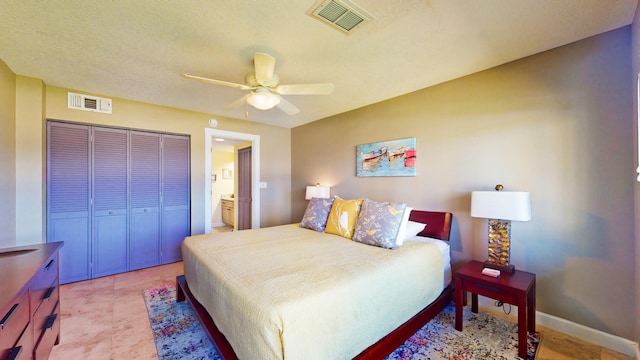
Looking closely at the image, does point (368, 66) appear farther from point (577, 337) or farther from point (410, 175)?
point (577, 337)

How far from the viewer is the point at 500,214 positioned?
6.64 ft

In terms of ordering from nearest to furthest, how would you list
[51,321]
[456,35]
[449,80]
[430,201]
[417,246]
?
1. [51,321]
2. [456,35]
3. [417,246]
4. [449,80]
5. [430,201]

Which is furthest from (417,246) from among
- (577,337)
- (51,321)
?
(51,321)

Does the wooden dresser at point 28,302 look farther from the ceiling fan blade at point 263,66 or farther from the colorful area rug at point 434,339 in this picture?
the ceiling fan blade at point 263,66

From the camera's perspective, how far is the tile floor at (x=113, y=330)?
1.81 meters

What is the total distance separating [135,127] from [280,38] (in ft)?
8.99

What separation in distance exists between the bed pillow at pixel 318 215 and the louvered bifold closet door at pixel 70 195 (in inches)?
110

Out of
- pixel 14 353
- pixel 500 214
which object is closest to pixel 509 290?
pixel 500 214

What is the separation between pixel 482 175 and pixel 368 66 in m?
1.56

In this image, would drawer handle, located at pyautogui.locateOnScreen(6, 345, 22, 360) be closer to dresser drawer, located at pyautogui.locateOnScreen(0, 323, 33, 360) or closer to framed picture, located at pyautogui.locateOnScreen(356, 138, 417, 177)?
dresser drawer, located at pyautogui.locateOnScreen(0, 323, 33, 360)

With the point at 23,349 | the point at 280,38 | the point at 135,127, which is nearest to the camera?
the point at 23,349

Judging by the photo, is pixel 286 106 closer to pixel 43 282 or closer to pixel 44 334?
pixel 43 282

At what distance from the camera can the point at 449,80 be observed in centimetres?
272

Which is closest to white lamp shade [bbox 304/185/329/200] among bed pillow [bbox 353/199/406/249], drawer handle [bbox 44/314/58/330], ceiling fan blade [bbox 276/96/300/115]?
bed pillow [bbox 353/199/406/249]
